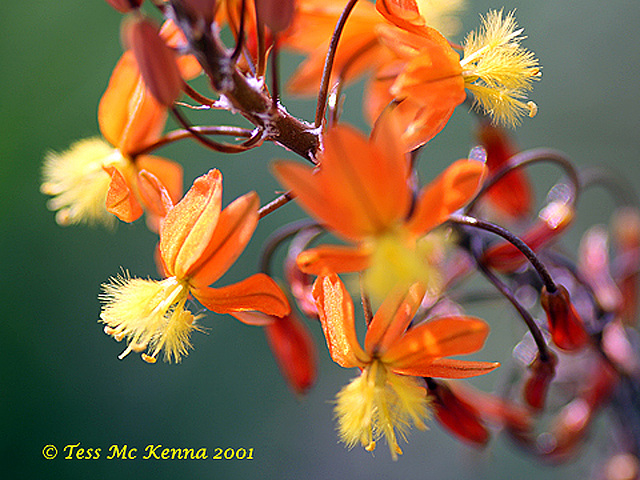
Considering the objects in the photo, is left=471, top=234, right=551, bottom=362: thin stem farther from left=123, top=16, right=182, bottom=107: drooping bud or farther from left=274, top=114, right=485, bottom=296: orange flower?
left=123, top=16, right=182, bottom=107: drooping bud

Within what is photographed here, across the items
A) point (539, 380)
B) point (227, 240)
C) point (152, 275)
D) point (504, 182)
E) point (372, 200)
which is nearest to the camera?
point (372, 200)

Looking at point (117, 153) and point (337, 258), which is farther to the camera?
point (117, 153)

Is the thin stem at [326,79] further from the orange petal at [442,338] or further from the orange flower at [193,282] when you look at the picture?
the orange petal at [442,338]

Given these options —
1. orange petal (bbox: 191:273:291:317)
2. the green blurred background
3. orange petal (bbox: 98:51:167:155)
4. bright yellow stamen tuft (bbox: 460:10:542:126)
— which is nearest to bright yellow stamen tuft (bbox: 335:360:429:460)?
orange petal (bbox: 191:273:291:317)

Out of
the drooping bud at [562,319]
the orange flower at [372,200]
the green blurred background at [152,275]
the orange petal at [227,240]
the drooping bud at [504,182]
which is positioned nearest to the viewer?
the orange flower at [372,200]

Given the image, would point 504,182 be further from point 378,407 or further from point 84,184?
point 84,184

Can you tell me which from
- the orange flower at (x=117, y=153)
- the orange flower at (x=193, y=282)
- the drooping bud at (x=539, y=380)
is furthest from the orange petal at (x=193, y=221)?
the drooping bud at (x=539, y=380)

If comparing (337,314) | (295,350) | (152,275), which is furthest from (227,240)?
(152,275)

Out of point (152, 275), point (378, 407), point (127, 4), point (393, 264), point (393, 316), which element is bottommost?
point (152, 275)

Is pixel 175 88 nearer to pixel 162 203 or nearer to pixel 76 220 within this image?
pixel 162 203
